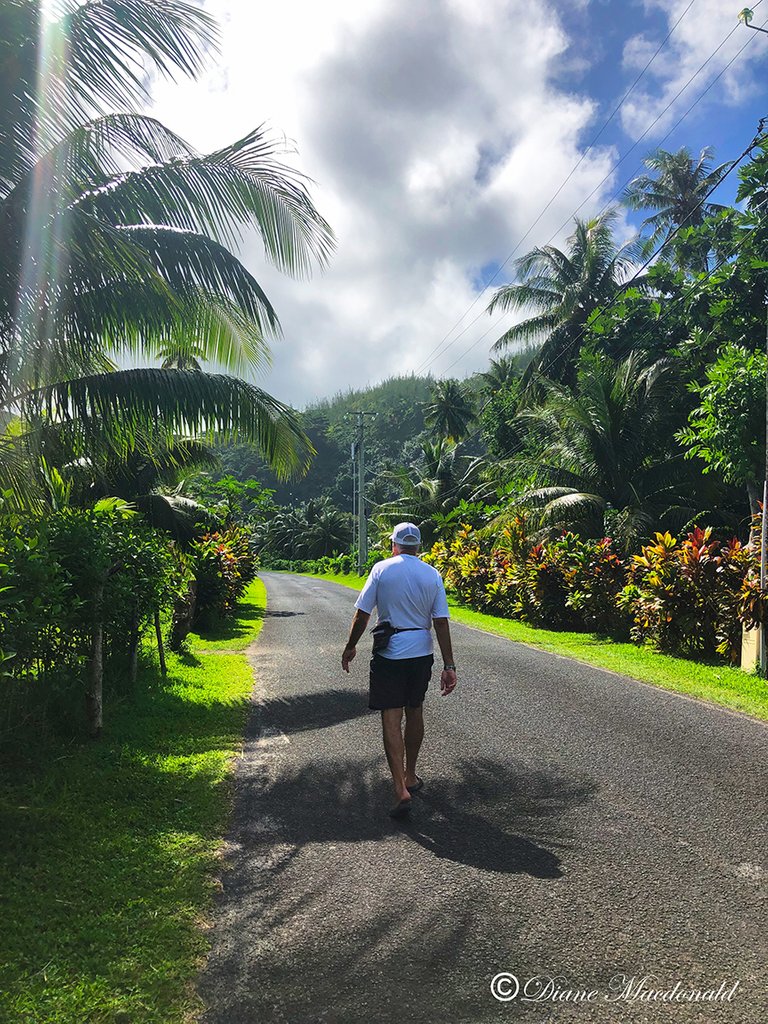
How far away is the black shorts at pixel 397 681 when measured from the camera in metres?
4.25

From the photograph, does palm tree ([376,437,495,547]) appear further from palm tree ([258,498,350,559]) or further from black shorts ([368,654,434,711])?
palm tree ([258,498,350,559])

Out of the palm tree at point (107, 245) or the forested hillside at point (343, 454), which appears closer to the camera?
the palm tree at point (107, 245)

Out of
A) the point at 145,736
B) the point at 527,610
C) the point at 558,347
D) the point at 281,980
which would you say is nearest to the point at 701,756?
the point at 281,980

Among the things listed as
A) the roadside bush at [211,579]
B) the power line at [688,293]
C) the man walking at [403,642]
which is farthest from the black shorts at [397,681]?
the power line at [688,293]

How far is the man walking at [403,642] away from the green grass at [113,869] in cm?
110

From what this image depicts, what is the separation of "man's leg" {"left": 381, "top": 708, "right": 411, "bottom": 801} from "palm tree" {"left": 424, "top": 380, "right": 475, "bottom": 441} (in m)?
48.0

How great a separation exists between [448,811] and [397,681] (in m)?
0.79

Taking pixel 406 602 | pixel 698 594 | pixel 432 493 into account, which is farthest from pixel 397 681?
pixel 432 493

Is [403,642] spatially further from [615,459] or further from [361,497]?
[361,497]

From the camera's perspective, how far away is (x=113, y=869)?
3.45m

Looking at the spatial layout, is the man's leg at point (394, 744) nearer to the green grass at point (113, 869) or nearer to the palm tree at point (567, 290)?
the green grass at point (113, 869)

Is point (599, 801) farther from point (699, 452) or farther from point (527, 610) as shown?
point (527, 610)

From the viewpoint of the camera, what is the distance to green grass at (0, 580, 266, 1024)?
252 centimetres

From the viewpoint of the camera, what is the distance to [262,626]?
15641 millimetres
